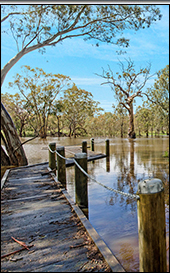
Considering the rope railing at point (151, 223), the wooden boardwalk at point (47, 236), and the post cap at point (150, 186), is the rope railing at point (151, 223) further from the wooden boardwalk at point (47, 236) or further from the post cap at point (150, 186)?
the wooden boardwalk at point (47, 236)

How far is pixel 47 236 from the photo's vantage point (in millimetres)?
2330

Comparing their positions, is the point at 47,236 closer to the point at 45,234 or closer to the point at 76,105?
the point at 45,234

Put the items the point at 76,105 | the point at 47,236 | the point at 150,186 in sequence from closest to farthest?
1. the point at 150,186
2. the point at 47,236
3. the point at 76,105

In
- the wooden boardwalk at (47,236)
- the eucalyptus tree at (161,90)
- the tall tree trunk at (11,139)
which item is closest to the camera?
the wooden boardwalk at (47,236)

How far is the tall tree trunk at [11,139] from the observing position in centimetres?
809

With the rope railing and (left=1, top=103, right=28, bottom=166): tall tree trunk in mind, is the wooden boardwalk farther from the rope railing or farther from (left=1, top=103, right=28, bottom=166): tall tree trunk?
(left=1, top=103, right=28, bottom=166): tall tree trunk

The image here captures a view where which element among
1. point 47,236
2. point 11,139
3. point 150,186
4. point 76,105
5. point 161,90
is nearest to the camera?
point 150,186

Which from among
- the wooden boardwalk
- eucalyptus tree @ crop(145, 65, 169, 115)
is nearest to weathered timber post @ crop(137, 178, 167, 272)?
the wooden boardwalk

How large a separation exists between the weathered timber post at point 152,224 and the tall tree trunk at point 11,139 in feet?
23.5

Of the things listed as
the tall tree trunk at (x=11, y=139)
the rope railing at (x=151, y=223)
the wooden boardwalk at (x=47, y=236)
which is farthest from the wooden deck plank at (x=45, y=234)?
the tall tree trunk at (x=11, y=139)

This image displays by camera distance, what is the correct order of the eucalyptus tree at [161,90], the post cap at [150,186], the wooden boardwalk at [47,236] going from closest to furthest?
the post cap at [150,186] < the wooden boardwalk at [47,236] < the eucalyptus tree at [161,90]

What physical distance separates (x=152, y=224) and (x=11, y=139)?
783 cm

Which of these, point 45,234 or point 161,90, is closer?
point 45,234

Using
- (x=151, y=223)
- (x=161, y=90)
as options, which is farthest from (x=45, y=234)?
(x=161, y=90)
